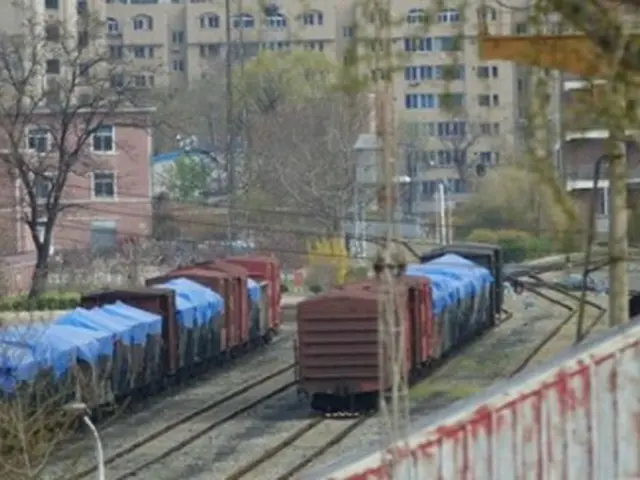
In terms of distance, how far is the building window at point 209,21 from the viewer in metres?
112

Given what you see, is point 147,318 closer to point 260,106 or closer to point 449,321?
point 449,321

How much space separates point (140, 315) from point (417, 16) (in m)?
26.5

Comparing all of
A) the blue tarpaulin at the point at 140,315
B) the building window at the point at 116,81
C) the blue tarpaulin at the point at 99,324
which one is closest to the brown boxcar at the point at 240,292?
the blue tarpaulin at the point at 140,315

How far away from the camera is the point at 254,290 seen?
139 feet

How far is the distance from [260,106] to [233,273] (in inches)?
1319

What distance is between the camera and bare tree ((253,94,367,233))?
57938 millimetres

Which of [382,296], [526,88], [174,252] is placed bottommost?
[174,252]

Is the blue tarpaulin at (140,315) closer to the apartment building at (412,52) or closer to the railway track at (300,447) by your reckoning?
the railway track at (300,447)

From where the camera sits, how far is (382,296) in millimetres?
6289

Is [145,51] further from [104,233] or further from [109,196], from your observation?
[104,233]

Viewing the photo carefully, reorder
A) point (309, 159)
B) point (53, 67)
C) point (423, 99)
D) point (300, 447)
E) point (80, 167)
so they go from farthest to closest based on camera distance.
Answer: point (53, 67)
point (80, 167)
point (309, 159)
point (300, 447)
point (423, 99)

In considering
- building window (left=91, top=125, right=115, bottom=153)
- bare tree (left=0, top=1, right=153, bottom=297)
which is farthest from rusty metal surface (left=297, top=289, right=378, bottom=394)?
building window (left=91, top=125, right=115, bottom=153)

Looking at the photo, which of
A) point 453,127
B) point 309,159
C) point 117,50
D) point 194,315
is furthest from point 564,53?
point 117,50

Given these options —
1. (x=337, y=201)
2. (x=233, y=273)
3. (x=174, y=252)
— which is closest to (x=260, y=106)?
(x=174, y=252)
